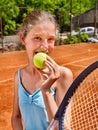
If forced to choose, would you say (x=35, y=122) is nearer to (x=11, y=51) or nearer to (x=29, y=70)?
(x=29, y=70)

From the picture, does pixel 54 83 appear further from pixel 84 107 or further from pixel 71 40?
pixel 71 40

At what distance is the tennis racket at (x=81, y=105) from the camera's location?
1.44m

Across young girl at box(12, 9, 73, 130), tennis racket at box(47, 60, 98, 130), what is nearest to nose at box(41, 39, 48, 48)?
young girl at box(12, 9, 73, 130)

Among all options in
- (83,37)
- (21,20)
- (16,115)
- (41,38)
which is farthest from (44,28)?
(83,37)

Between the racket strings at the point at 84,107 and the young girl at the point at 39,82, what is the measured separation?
7 cm

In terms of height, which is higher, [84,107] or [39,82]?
[39,82]

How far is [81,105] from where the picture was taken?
1605 millimetres

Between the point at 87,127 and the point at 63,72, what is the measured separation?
0.28 m

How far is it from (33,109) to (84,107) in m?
0.26

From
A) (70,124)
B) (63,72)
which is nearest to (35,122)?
(70,124)

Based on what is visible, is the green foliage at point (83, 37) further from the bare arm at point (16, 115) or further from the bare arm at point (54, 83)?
the bare arm at point (54, 83)

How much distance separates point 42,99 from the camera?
60.3 inches

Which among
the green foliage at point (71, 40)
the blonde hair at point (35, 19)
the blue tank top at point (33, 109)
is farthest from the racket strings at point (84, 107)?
the green foliage at point (71, 40)

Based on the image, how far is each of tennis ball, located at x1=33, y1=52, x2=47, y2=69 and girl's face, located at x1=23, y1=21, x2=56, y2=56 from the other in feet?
0.10
